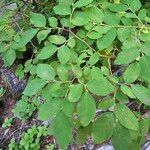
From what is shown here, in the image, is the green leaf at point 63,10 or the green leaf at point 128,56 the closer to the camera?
the green leaf at point 128,56

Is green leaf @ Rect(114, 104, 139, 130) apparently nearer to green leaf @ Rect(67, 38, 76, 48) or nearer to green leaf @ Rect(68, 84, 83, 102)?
green leaf @ Rect(68, 84, 83, 102)

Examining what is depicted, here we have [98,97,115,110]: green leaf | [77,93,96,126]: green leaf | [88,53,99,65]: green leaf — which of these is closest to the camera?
[77,93,96,126]: green leaf

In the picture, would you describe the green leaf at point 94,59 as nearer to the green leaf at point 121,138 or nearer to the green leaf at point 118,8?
the green leaf at point 118,8

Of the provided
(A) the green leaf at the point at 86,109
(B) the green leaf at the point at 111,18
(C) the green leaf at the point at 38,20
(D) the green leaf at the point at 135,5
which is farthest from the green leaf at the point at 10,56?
(A) the green leaf at the point at 86,109

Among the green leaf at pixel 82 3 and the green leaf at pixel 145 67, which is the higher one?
A: the green leaf at pixel 82 3

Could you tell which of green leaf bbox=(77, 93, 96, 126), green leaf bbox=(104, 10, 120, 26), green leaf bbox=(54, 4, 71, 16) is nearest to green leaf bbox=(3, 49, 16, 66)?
green leaf bbox=(54, 4, 71, 16)

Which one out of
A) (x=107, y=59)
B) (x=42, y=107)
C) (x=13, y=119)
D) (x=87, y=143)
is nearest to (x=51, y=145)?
(x=87, y=143)

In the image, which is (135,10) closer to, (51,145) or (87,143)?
(87,143)

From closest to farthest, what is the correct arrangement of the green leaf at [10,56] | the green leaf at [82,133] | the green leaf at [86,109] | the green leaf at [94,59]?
the green leaf at [86,109] < the green leaf at [82,133] < the green leaf at [94,59] < the green leaf at [10,56]
